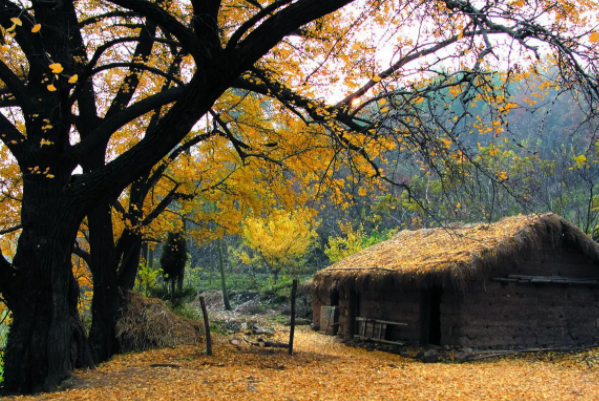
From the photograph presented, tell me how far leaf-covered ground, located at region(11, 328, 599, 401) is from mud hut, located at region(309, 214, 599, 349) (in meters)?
1.67

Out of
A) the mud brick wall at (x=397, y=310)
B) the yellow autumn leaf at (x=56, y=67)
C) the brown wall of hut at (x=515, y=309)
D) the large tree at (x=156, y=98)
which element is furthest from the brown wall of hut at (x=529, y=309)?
the yellow autumn leaf at (x=56, y=67)

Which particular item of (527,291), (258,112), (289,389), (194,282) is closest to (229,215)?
(258,112)

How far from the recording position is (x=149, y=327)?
413 inches

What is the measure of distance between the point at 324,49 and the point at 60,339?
5797 mm

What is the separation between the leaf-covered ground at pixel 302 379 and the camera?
18.8ft

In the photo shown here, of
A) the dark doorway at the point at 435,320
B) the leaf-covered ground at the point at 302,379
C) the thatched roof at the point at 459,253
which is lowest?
the leaf-covered ground at the point at 302,379

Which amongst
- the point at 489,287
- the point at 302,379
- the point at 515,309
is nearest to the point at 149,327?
the point at 302,379

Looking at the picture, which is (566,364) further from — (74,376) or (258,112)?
(74,376)

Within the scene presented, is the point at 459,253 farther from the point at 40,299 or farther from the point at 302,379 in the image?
the point at 40,299

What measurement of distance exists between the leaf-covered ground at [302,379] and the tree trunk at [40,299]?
50cm

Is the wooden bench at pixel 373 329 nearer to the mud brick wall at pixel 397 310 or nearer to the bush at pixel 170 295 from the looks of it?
the mud brick wall at pixel 397 310

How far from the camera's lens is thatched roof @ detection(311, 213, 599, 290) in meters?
11.4

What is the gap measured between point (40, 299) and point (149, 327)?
4.58m

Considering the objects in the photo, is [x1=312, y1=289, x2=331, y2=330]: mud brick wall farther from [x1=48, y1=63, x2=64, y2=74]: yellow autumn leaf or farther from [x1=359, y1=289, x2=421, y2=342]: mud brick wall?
[x1=48, y1=63, x2=64, y2=74]: yellow autumn leaf
